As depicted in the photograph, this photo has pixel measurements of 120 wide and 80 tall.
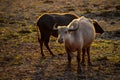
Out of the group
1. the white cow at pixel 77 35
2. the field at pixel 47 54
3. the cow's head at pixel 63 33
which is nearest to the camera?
the cow's head at pixel 63 33

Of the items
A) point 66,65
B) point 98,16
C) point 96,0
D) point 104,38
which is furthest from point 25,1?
point 66,65

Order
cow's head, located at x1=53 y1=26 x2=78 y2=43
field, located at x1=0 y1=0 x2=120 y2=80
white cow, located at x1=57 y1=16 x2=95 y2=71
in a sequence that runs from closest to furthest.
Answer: cow's head, located at x1=53 y1=26 x2=78 y2=43
white cow, located at x1=57 y1=16 x2=95 y2=71
field, located at x1=0 y1=0 x2=120 y2=80

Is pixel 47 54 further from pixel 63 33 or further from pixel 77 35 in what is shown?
pixel 63 33

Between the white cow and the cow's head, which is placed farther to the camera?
the white cow

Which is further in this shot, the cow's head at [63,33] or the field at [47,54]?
the field at [47,54]

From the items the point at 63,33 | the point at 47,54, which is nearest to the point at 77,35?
the point at 63,33

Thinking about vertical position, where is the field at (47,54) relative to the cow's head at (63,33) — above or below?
below

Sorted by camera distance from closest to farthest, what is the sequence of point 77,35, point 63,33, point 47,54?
point 63,33 → point 77,35 → point 47,54

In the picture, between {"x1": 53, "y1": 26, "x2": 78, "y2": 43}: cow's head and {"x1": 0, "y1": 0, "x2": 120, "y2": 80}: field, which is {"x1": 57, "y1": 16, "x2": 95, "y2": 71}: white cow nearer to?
{"x1": 53, "y1": 26, "x2": 78, "y2": 43}: cow's head

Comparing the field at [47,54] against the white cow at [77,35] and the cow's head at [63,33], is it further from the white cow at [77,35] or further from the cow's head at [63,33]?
the cow's head at [63,33]

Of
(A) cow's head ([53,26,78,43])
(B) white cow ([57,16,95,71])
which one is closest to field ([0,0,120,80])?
(B) white cow ([57,16,95,71])

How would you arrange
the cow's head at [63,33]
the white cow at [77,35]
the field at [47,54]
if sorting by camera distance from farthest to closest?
the field at [47,54]
the white cow at [77,35]
the cow's head at [63,33]

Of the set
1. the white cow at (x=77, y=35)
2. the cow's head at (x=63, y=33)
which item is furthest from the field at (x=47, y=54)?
the cow's head at (x=63, y=33)

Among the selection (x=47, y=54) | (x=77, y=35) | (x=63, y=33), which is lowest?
(x=47, y=54)
